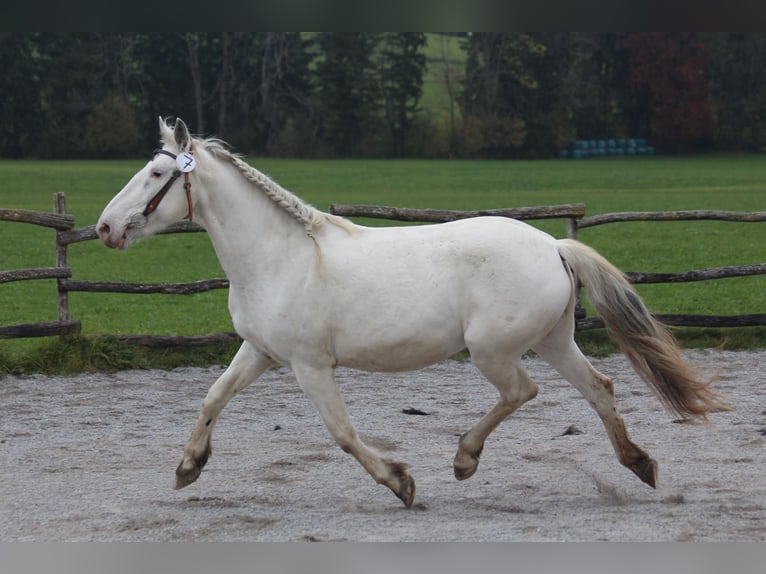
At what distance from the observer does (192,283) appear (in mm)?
8758

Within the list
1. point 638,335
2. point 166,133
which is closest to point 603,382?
point 638,335

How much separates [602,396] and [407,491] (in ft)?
3.32

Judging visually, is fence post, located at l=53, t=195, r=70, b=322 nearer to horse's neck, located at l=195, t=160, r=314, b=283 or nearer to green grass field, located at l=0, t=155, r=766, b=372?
green grass field, located at l=0, t=155, r=766, b=372

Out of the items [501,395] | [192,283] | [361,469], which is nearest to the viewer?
[501,395]

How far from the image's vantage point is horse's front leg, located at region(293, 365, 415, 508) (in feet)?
15.1

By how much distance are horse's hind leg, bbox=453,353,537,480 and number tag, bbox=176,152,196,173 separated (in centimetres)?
150

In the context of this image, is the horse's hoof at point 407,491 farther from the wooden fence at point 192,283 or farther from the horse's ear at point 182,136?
the wooden fence at point 192,283

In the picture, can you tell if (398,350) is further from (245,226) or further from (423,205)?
(423,205)

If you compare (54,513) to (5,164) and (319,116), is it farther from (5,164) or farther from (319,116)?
(319,116)

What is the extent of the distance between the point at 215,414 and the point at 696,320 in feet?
18.0

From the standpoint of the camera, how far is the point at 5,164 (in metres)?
37.0

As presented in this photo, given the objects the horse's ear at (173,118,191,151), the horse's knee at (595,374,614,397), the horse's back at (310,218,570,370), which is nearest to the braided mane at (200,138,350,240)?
the horse's ear at (173,118,191,151)

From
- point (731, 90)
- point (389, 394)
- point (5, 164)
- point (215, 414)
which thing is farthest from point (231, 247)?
point (731, 90)

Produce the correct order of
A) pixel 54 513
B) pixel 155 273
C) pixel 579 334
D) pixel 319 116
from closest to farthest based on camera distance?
1. pixel 54 513
2. pixel 579 334
3. pixel 155 273
4. pixel 319 116
